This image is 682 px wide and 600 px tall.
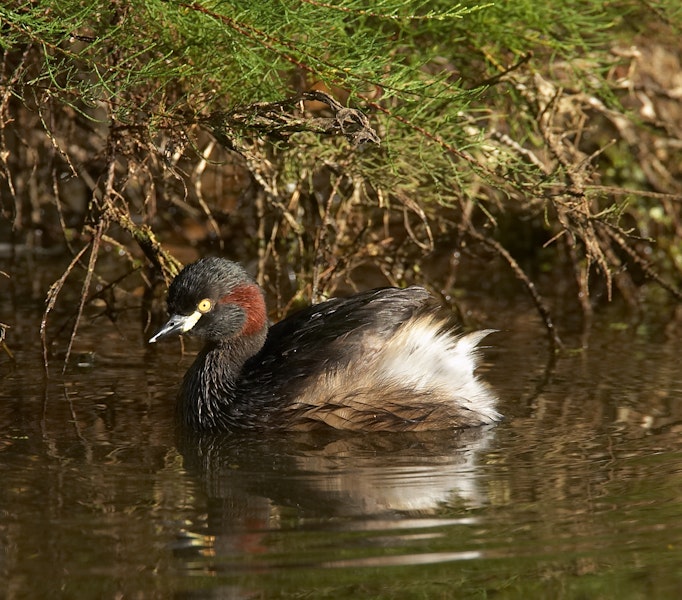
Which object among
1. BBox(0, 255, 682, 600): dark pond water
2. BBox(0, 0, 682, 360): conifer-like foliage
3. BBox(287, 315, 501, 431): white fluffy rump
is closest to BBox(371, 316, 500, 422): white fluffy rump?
BBox(287, 315, 501, 431): white fluffy rump

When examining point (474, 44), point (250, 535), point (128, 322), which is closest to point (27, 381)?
point (128, 322)

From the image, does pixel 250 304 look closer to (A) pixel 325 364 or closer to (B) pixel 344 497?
(A) pixel 325 364

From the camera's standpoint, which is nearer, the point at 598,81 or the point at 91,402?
the point at 91,402

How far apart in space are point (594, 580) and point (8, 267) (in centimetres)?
616

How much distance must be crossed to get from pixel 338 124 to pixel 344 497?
169 centimetres

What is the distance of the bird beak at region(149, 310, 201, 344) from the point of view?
5.82 m

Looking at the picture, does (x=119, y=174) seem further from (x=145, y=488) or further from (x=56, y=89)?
(x=145, y=488)

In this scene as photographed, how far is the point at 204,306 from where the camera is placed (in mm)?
5891

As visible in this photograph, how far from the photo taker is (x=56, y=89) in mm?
5691

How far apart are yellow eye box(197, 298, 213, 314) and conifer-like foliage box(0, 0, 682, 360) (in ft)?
1.67

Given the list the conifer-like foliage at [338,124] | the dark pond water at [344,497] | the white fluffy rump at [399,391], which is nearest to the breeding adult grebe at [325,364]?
the white fluffy rump at [399,391]

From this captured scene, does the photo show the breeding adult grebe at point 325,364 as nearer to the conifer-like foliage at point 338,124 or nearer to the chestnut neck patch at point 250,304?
the chestnut neck patch at point 250,304

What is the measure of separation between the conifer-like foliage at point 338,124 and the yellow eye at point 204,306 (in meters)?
0.51

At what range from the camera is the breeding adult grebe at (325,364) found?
5.57 metres
